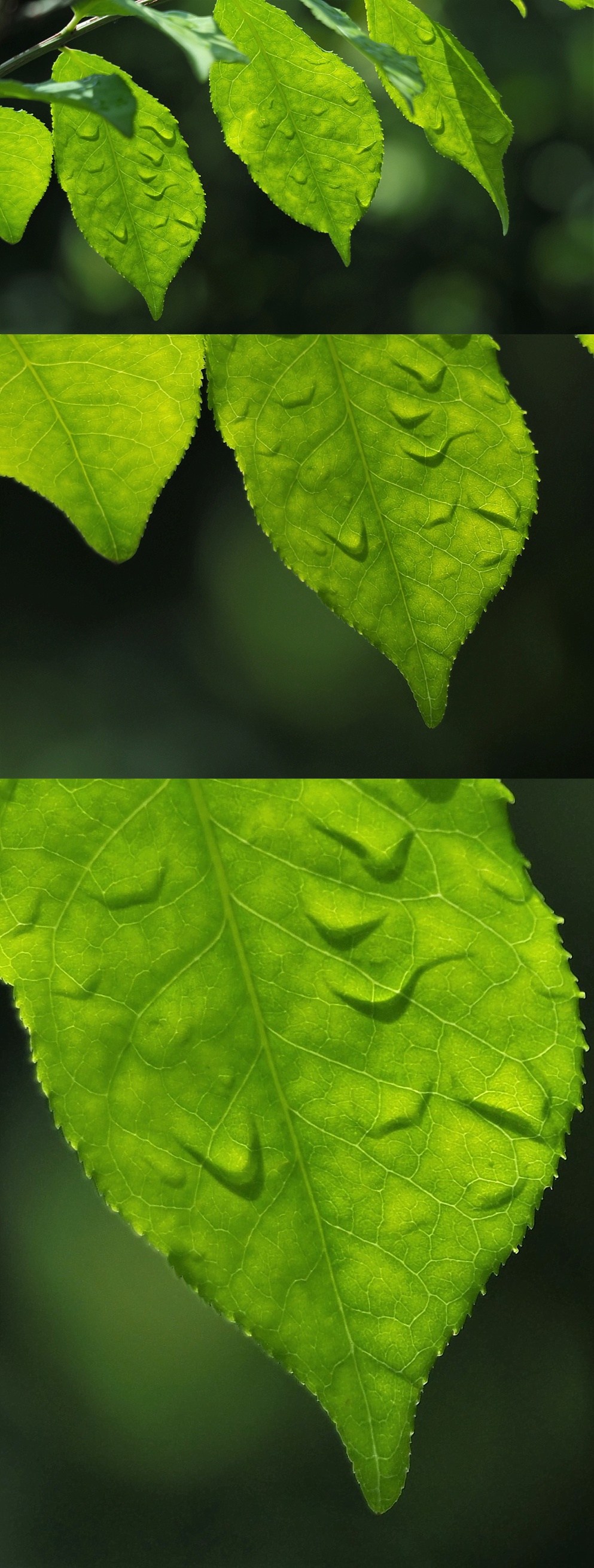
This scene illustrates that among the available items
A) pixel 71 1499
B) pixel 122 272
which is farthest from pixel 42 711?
pixel 71 1499

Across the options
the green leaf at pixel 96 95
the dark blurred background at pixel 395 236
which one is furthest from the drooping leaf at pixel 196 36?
the dark blurred background at pixel 395 236

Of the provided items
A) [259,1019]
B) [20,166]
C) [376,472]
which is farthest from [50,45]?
[259,1019]

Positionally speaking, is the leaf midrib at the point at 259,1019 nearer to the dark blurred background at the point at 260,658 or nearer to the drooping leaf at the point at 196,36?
the dark blurred background at the point at 260,658

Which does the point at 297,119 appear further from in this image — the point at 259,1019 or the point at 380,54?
the point at 259,1019

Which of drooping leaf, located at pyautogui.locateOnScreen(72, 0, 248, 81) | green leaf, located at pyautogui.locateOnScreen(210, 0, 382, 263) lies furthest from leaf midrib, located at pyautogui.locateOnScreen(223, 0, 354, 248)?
drooping leaf, located at pyautogui.locateOnScreen(72, 0, 248, 81)

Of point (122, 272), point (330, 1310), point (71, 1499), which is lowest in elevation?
point (71, 1499)

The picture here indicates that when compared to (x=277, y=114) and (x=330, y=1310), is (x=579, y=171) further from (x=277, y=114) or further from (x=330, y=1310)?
(x=330, y=1310)
